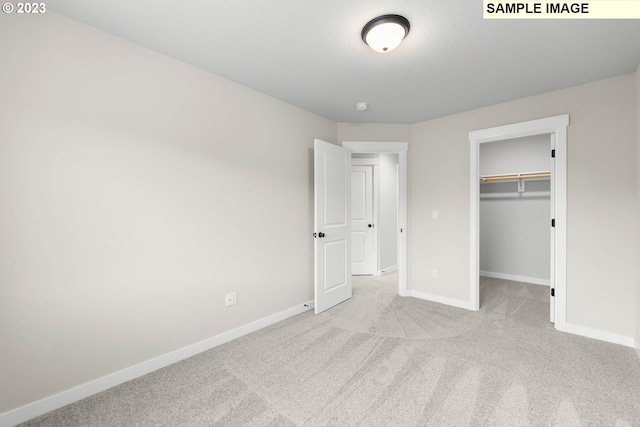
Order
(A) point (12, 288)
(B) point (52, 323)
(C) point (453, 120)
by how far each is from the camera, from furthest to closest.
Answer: (C) point (453, 120), (B) point (52, 323), (A) point (12, 288)

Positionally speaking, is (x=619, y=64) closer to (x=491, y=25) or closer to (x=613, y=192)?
(x=613, y=192)

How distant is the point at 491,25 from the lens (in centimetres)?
174

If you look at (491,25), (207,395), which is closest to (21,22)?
(207,395)

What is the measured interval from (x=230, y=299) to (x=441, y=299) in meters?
2.59

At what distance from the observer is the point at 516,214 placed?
4.51 meters

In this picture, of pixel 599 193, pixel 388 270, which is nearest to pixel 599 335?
pixel 599 193

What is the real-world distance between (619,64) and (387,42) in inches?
80.0

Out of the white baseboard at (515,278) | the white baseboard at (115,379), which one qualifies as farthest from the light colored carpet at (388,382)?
the white baseboard at (515,278)

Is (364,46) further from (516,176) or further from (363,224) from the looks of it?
(516,176)

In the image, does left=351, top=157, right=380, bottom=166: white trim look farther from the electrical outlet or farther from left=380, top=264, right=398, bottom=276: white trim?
the electrical outlet

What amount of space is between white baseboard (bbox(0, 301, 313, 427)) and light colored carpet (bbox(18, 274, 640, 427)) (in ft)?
0.16

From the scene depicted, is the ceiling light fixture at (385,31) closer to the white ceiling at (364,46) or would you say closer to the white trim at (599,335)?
the white ceiling at (364,46)

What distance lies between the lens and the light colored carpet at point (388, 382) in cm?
158

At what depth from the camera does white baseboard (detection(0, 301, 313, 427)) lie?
1.57 m
